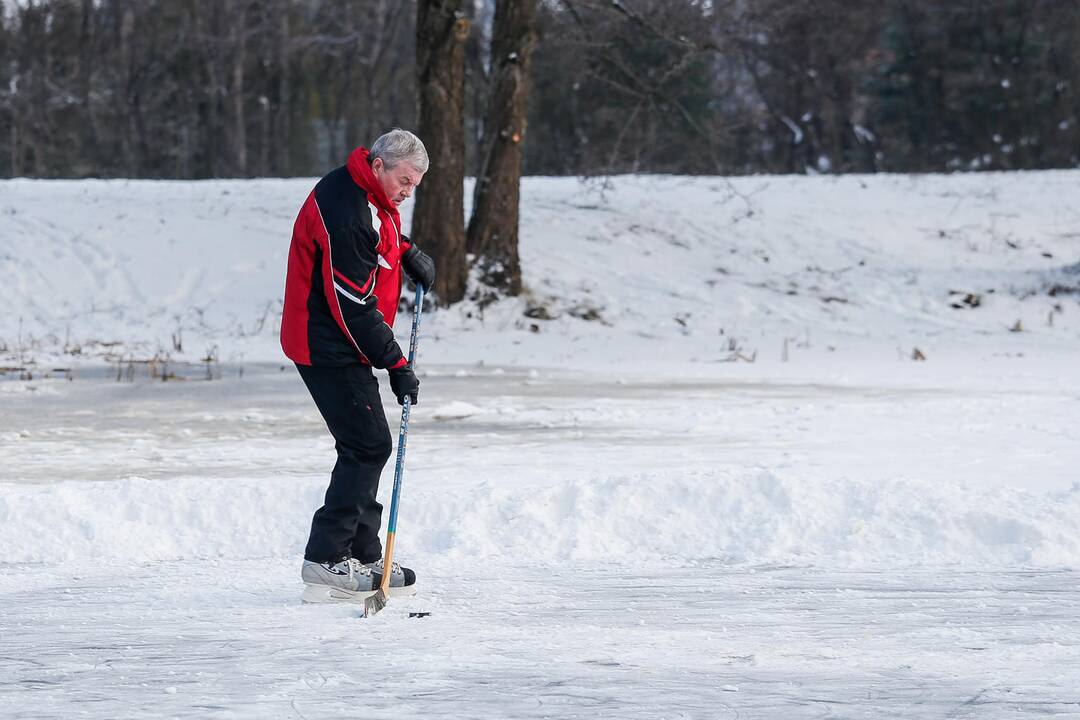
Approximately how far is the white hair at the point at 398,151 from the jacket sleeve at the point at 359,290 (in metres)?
0.29

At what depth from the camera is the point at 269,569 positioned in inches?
228

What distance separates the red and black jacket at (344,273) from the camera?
4.82m

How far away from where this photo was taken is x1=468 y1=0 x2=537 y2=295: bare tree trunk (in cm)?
1666

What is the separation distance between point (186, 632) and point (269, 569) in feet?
3.49

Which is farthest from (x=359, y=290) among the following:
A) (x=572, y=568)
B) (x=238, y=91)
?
(x=238, y=91)

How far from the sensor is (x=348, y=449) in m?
5.16

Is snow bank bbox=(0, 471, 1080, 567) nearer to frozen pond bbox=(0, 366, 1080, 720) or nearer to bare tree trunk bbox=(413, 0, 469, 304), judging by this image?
frozen pond bbox=(0, 366, 1080, 720)

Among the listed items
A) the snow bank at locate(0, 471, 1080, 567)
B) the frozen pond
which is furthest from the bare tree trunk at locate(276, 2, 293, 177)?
the snow bank at locate(0, 471, 1080, 567)

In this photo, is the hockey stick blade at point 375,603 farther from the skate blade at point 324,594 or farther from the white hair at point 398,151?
the white hair at point 398,151

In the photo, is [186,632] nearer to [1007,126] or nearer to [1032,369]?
[1032,369]

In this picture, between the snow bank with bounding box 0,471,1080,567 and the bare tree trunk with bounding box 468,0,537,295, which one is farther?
the bare tree trunk with bounding box 468,0,537,295

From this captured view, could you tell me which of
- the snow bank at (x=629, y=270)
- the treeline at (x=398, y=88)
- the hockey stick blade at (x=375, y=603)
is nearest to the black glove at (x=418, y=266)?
the hockey stick blade at (x=375, y=603)

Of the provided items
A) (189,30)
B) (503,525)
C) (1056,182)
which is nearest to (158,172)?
(189,30)

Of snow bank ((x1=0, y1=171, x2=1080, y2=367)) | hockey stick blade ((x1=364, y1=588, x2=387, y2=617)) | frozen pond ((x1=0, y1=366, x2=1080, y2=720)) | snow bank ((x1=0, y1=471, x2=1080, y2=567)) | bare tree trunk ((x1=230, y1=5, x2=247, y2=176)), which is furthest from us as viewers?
bare tree trunk ((x1=230, y1=5, x2=247, y2=176))
